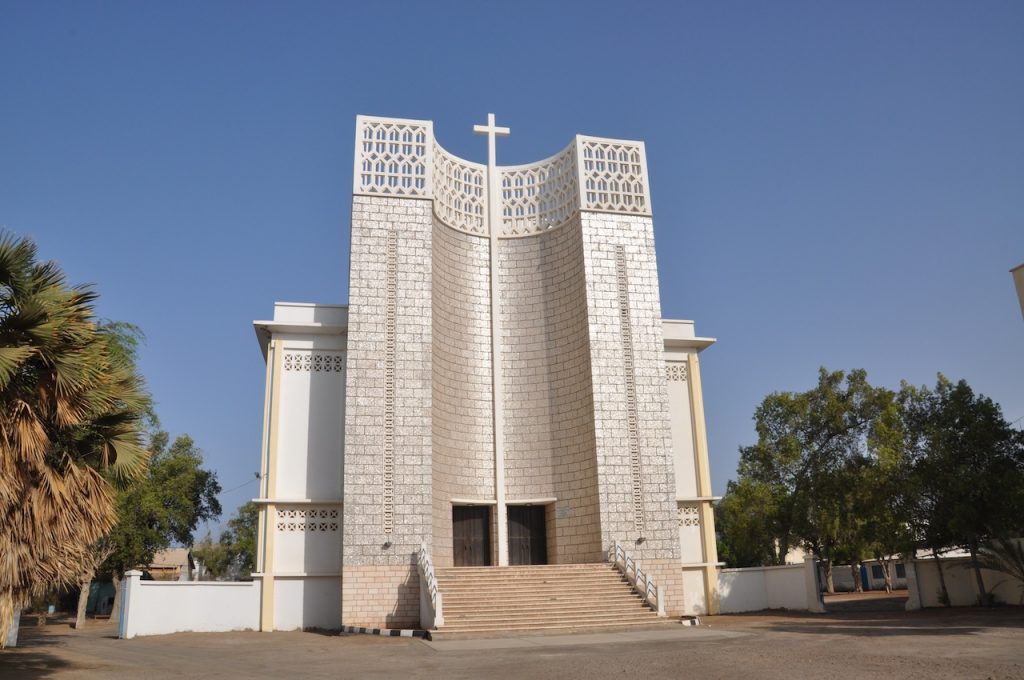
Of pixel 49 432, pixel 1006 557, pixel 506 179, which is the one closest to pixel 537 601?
pixel 49 432

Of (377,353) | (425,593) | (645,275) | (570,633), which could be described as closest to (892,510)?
(645,275)

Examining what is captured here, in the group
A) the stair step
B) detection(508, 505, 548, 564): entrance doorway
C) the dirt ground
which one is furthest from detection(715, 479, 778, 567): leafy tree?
the stair step

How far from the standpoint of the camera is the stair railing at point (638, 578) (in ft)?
51.5

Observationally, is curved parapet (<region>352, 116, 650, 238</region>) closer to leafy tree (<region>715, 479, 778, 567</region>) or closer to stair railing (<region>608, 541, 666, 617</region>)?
stair railing (<region>608, 541, 666, 617</region>)

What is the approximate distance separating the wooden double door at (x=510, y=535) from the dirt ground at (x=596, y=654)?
4.39 m

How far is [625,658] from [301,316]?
12154mm

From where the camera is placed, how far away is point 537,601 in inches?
611

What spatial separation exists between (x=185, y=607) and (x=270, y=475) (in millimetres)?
3236

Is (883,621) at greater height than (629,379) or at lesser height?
lesser

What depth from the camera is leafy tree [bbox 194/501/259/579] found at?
152 ft

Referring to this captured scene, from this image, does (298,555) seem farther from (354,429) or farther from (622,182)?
(622,182)

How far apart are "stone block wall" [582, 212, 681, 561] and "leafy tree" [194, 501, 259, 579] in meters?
33.4

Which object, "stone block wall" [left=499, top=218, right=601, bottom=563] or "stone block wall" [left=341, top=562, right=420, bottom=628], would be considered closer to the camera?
"stone block wall" [left=341, top=562, right=420, bottom=628]

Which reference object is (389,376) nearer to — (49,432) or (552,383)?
(552,383)
